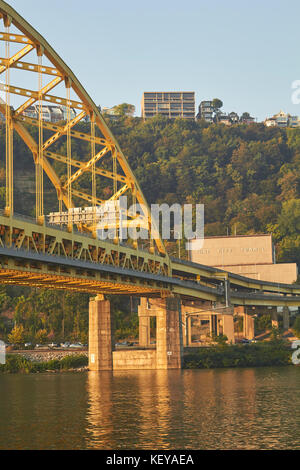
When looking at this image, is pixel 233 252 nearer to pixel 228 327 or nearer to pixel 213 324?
pixel 213 324

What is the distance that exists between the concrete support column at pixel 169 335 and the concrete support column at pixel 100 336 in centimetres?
618

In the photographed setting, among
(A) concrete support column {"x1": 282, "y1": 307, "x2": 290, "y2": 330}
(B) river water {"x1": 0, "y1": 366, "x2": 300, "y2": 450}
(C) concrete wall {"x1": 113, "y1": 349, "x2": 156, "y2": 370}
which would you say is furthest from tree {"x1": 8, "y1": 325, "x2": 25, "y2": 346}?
(A) concrete support column {"x1": 282, "y1": 307, "x2": 290, "y2": 330}

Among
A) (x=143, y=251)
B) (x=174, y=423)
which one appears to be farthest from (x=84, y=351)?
(x=174, y=423)

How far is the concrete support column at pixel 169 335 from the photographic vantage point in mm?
96950

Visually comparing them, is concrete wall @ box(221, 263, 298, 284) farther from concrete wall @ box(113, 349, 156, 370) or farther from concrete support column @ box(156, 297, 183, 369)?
concrete wall @ box(113, 349, 156, 370)

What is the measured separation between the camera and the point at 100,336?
9869 centimetres

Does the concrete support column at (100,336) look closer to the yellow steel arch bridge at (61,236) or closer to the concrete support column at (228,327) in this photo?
the yellow steel arch bridge at (61,236)

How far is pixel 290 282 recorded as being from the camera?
14612 centimetres

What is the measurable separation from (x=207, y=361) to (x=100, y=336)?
46.3 ft

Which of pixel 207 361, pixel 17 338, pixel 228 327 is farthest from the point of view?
pixel 228 327

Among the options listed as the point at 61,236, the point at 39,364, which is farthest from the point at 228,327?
the point at 61,236
